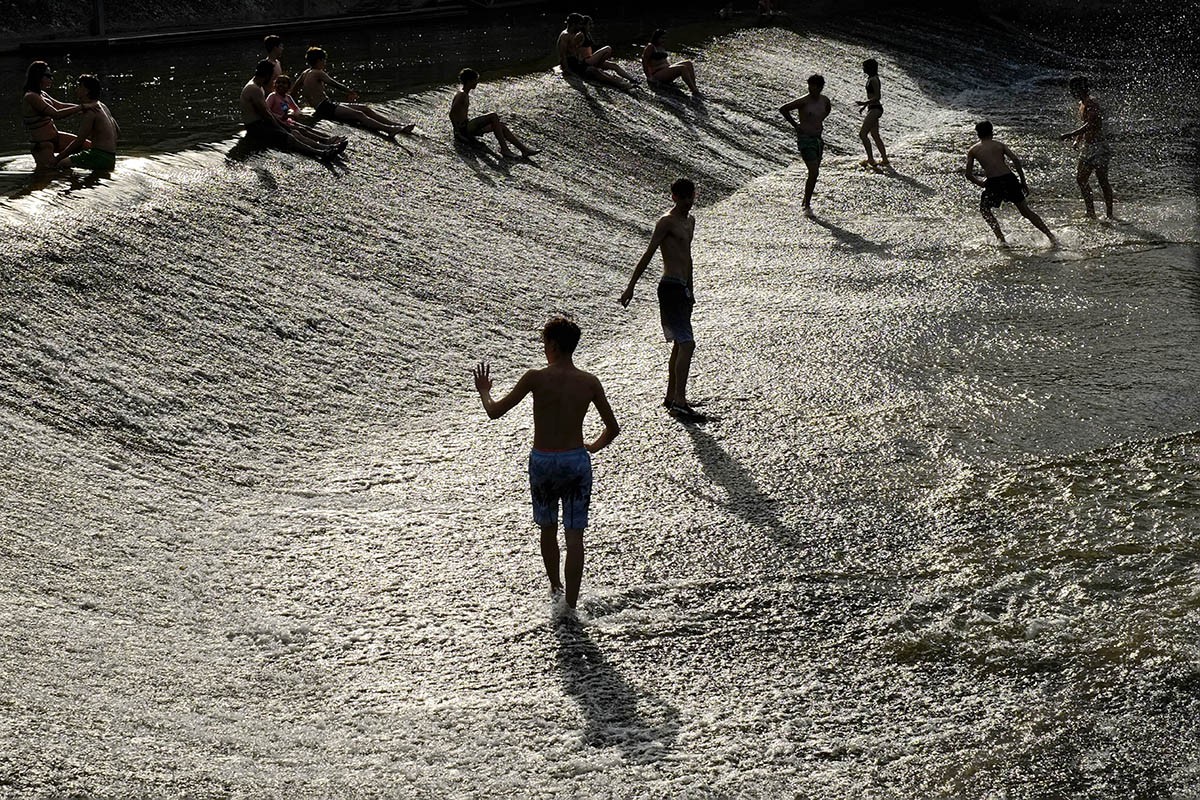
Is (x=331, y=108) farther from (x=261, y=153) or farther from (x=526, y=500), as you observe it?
(x=526, y=500)

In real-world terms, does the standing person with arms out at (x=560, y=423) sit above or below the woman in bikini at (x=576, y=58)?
above

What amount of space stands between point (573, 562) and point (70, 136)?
907 cm

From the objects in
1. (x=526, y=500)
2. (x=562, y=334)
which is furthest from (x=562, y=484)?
(x=526, y=500)

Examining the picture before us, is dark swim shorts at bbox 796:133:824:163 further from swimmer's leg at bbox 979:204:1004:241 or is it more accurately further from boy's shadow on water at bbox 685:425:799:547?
boy's shadow on water at bbox 685:425:799:547

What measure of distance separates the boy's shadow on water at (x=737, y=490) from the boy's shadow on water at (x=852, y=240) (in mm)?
6338

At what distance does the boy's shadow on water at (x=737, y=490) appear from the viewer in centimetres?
897

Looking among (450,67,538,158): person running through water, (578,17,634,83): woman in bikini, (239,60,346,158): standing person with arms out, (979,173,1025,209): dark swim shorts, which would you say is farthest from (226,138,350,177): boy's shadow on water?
(979,173,1025,209): dark swim shorts

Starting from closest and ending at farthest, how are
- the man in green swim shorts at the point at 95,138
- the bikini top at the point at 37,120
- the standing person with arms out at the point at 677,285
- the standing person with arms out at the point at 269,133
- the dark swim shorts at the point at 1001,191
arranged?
1. the standing person with arms out at the point at 677,285
2. the man in green swim shorts at the point at 95,138
3. the bikini top at the point at 37,120
4. the standing person with arms out at the point at 269,133
5. the dark swim shorts at the point at 1001,191

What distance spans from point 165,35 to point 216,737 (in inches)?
889

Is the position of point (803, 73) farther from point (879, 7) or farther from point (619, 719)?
point (619, 719)

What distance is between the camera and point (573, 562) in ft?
25.3

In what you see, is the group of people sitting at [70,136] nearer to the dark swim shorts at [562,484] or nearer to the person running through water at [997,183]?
the dark swim shorts at [562,484]

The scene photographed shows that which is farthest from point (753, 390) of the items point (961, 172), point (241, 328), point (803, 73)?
point (803, 73)

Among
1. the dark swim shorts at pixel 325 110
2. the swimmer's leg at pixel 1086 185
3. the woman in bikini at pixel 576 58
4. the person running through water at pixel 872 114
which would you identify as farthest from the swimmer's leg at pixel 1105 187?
the dark swim shorts at pixel 325 110
